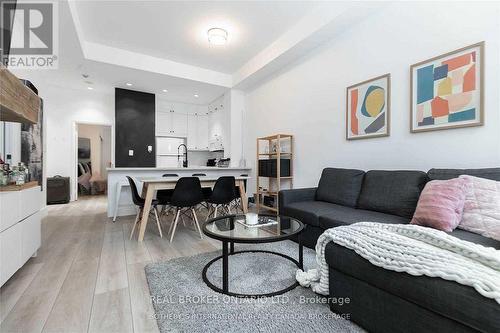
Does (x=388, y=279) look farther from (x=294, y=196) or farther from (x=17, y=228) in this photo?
(x=17, y=228)

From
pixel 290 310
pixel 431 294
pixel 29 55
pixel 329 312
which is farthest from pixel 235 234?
pixel 29 55

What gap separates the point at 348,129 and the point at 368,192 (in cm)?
101

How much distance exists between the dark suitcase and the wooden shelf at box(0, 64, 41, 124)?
4.31 m

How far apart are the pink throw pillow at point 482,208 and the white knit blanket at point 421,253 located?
2.07 feet

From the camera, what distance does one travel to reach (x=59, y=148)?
18.8 ft

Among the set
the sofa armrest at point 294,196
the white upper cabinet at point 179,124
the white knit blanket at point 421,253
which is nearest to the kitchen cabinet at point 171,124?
the white upper cabinet at point 179,124

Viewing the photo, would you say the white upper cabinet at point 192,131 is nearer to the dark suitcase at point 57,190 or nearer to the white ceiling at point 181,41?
the white ceiling at point 181,41

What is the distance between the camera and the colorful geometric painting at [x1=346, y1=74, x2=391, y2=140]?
2.71 m

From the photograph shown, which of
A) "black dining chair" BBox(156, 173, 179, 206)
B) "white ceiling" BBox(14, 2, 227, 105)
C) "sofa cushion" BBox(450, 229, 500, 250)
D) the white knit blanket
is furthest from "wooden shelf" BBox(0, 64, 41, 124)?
"sofa cushion" BBox(450, 229, 500, 250)

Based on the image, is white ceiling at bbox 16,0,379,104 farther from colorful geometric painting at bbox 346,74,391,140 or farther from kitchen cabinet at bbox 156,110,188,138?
kitchen cabinet at bbox 156,110,188,138

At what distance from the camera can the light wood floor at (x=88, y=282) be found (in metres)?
1.40

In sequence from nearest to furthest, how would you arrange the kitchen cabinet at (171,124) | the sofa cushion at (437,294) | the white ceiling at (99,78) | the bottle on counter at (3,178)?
the sofa cushion at (437,294), the bottle on counter at (3,178), the white ceiling at (99,78), the kitchen cabinet at (171,124)

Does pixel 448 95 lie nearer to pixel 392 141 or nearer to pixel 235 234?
pixel 392 141

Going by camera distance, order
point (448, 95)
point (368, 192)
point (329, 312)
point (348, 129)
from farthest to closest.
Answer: point (348, 129)
point (368, 192)
point (448, 95)
point (329, 312)
